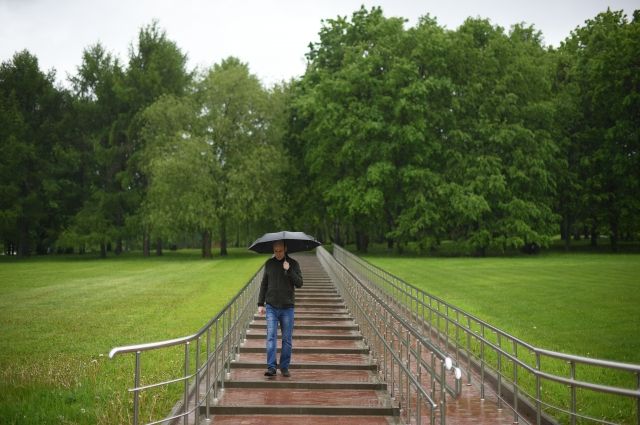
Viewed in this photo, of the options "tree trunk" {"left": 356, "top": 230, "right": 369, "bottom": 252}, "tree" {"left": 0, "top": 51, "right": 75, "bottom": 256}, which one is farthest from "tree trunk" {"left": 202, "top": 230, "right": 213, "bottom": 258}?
"tree" {"left": 0, "top": 51, "right": 75, "bottom": 256}

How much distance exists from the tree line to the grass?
417 inches

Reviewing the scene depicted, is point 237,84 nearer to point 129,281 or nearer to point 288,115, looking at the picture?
point 288,115

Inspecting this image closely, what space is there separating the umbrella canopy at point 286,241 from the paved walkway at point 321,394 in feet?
6.25

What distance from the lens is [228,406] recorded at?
739cm

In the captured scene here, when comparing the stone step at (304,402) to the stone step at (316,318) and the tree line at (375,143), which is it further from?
the tree line at (375,143)

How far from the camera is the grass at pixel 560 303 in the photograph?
424 inches

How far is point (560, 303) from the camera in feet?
56.6

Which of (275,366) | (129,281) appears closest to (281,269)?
(275,366)

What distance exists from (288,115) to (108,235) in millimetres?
17188

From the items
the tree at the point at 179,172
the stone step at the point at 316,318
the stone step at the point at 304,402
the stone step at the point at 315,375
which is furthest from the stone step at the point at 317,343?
the tree at the point at 179,172

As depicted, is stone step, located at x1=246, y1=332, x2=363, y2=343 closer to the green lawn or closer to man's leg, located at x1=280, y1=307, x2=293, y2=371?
the green lawn

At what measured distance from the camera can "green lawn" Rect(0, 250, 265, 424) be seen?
7980mm

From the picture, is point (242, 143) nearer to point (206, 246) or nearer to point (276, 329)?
point (206, 246)

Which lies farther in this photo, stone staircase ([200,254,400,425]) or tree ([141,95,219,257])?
tree ([141,95,219,257])
